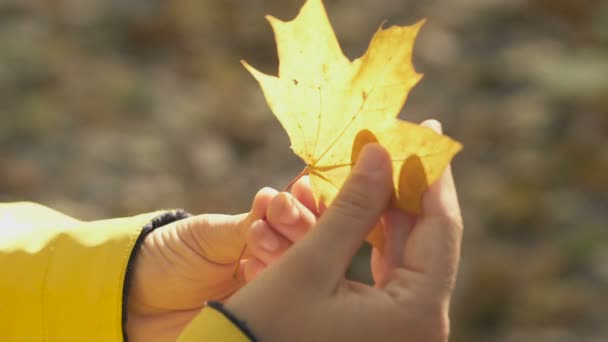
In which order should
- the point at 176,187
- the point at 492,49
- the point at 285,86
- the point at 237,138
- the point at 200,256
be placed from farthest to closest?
the point at 492,49 → the point at 237,138 → the point at 176,187 → the point at 200,256 → the point at 285,86

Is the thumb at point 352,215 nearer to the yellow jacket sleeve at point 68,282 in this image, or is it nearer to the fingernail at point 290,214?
the fingernail at point 290,214

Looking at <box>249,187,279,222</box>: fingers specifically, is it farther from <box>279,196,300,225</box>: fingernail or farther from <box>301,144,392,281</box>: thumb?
<box>301,144,392,281</box>: thumb

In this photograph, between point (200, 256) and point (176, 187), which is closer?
point (200, 256)

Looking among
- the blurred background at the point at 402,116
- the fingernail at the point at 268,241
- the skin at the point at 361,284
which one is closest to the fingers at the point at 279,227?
the fingernail at the point at 268,241

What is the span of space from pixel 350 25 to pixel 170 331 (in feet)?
5.78

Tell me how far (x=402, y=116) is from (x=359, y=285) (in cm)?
158

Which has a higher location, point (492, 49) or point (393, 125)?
point (393, 125)

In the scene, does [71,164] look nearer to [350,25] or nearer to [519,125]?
[350,25]

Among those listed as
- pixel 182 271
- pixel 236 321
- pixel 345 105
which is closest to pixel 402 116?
pixel 182 271

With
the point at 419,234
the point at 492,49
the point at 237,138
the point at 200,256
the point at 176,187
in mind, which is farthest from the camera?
the point at 492,49

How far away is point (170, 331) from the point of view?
3.11 feet

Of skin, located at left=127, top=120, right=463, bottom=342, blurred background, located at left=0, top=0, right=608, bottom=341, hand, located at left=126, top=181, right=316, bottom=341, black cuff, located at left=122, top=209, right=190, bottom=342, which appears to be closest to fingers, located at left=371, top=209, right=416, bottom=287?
skin, located at left=127, top=120, right=463, bottom=342

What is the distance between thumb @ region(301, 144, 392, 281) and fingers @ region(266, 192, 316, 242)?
156 mm

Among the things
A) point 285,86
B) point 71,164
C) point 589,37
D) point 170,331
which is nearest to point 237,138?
point 71,164
